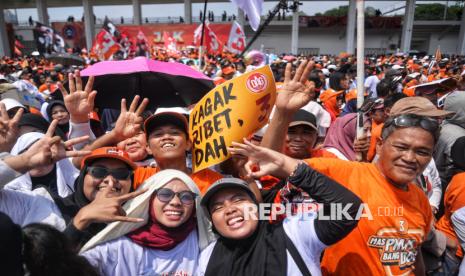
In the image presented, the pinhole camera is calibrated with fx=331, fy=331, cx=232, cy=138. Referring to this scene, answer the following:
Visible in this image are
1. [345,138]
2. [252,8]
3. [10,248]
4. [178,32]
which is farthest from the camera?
[178,32]

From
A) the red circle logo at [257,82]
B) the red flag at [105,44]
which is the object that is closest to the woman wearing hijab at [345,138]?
the red circle logo at [257,82]

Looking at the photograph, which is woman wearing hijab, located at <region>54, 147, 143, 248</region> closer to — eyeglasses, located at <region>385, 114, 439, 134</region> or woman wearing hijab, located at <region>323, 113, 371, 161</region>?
eyeglasses, located at <region>385, 114, 439, 134</region>

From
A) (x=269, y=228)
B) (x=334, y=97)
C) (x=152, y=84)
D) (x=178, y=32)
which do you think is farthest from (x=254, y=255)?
(x=178, y=32)

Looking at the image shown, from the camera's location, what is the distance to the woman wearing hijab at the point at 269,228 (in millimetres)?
1505

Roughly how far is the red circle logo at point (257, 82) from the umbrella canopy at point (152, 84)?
4.86 ft

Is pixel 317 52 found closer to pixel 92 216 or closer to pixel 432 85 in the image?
pixel 432 85

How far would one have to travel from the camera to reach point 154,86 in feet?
12.4

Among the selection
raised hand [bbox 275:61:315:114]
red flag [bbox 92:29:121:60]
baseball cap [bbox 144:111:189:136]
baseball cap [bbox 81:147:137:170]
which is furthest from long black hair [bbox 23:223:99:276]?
red flag [bbox 92:29:121:60]

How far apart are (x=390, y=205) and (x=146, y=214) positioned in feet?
4.27

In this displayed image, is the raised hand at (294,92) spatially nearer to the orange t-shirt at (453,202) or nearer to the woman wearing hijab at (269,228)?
the woman wearing hijab at (269,228)

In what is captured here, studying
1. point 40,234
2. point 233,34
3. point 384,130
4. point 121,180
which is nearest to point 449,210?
point 384,130

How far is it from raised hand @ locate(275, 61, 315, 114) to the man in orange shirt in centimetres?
37

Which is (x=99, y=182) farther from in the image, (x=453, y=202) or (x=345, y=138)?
(x=453, y=202)

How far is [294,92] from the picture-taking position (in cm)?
199
